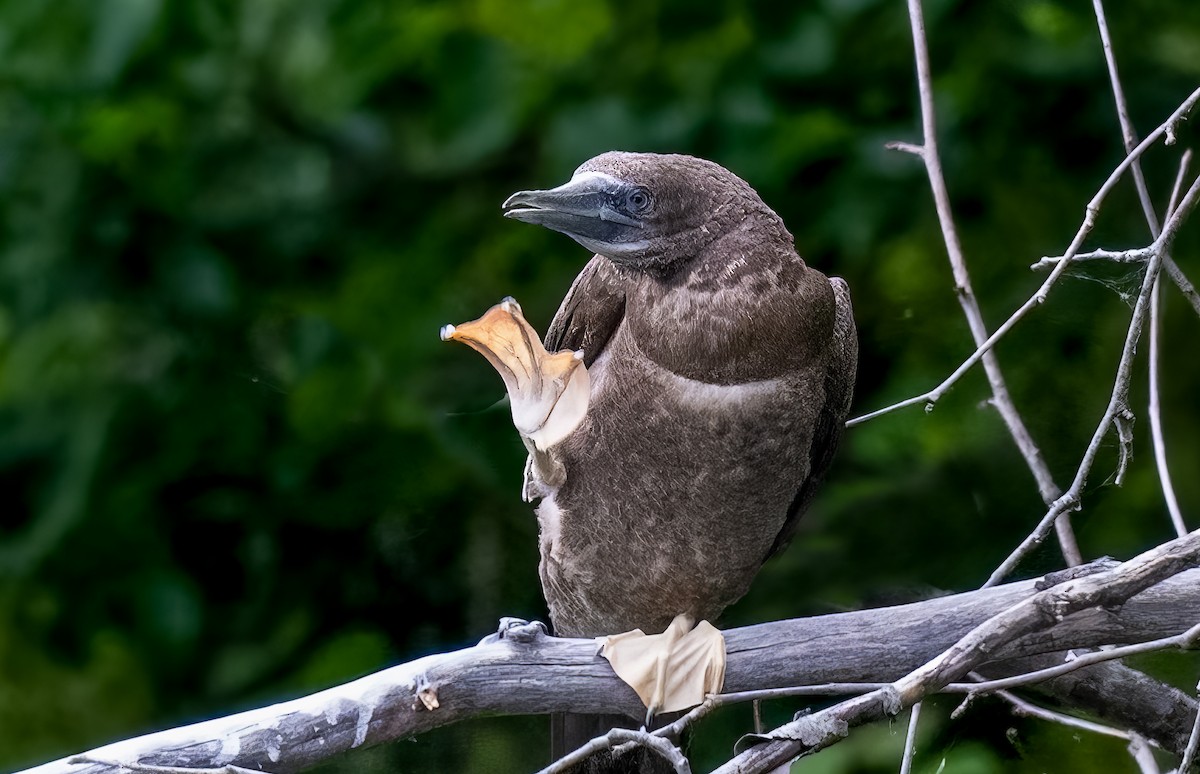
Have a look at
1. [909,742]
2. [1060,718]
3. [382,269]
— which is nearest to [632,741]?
[909,742]

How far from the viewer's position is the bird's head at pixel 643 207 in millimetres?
1244

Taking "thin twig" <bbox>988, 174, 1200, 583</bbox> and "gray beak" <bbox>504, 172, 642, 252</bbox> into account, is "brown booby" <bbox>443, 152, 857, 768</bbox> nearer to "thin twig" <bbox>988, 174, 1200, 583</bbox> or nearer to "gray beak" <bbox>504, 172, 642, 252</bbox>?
"gray beak" <bbox>504, 172, 642, 252</bbox>

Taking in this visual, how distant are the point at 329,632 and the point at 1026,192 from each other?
1111mm

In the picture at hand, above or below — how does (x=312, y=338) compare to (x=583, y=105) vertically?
below

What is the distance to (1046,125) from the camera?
1810 millimetres

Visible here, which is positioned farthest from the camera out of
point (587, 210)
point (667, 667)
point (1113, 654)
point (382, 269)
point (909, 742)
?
point (382, 269)

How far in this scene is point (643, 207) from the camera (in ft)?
4.12

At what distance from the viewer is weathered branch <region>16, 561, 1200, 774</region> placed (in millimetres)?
1162

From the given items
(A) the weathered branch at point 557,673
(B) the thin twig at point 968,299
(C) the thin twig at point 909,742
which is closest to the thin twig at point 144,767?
(A) the weathered branch at point 557,673

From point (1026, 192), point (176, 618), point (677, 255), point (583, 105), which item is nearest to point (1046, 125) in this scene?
point (1026, 192)

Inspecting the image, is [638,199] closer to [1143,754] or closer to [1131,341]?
[1131,341]

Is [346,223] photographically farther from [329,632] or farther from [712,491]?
[712,491]

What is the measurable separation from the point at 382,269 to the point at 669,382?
0.66 meters

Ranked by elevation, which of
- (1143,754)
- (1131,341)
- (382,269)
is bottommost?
(1143,754)
